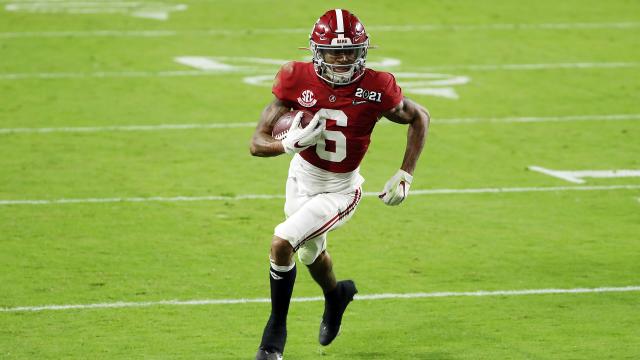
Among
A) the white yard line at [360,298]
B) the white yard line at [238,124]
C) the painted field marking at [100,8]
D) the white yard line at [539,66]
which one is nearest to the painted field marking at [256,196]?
the white yard line at [238,124]

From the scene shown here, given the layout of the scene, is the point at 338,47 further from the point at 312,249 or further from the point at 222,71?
the point at 222,71

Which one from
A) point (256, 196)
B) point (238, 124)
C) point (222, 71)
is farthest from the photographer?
point (222, 71)

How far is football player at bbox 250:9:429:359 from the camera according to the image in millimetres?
7031

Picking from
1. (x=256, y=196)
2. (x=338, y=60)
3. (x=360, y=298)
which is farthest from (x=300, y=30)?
(x=338, y=60)

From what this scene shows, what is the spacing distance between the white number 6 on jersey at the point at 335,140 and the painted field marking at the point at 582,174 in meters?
4.90

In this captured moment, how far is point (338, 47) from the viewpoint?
7.05 meters

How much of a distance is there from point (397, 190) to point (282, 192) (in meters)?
4.29

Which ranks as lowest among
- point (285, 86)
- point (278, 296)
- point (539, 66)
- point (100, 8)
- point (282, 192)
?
point (100, 8)

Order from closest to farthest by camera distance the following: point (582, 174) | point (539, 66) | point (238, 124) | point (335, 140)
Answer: point (335, 140)
point (582, 174)
point (238, 124)
point (539, 66)

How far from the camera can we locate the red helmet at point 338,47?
7066 millimetres

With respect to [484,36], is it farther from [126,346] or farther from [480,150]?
[126,346]

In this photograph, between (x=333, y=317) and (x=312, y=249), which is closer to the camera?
(x=312, y=249)

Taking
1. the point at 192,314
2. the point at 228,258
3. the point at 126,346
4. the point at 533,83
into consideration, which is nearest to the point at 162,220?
the point at 228,258

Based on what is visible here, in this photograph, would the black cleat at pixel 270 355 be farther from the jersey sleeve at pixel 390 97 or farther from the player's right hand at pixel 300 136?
the jersey sleeve at pixel 390 97
